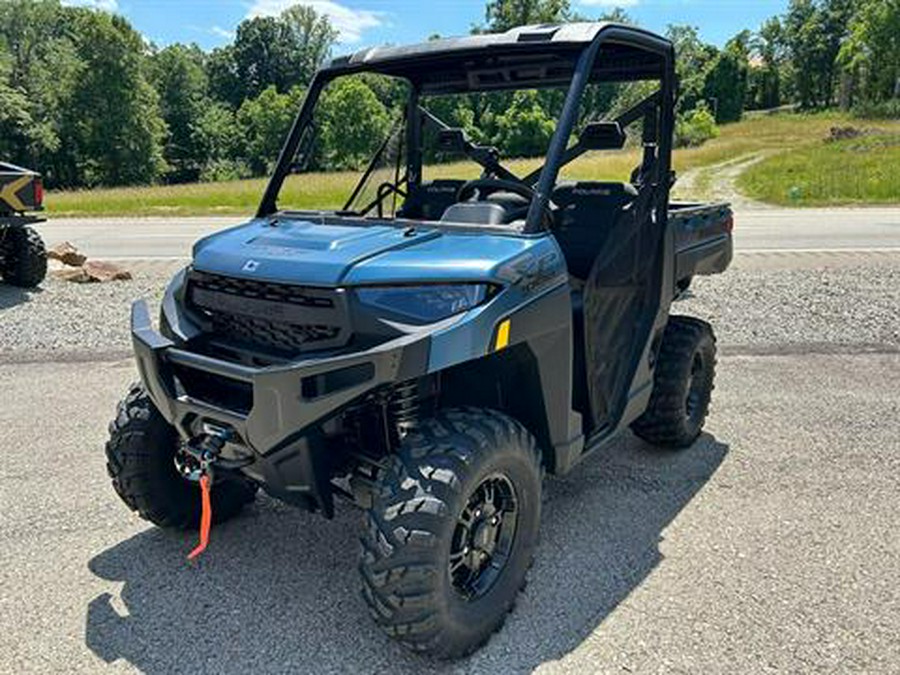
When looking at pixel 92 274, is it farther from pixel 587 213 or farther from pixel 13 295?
pixel 587 213

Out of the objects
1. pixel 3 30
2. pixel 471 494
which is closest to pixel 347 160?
pixel 471 494

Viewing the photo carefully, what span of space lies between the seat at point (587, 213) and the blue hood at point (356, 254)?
3.23 feet

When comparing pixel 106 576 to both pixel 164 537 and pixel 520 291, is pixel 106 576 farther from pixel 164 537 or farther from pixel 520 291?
pixel 520 291

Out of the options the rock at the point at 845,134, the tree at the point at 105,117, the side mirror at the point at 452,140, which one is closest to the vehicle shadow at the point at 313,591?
the side mirror at the point at 452,140

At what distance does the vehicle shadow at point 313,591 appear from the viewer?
8.78ft

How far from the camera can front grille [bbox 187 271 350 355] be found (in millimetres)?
2537

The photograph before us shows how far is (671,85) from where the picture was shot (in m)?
3.79

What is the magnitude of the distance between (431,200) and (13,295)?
23.6 feet

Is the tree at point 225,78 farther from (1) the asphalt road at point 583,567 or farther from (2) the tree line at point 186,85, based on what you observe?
(1) the asphalt road at point 583,567

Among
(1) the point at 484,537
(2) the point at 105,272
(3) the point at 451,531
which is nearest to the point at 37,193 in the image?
(2) the point at 105,272

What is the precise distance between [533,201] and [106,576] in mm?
2280

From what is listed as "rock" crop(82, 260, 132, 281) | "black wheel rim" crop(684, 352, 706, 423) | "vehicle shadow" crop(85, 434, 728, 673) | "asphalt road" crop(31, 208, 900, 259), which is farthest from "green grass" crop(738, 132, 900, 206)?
"vehicle shadow" crop(85, 434, 728, 673)

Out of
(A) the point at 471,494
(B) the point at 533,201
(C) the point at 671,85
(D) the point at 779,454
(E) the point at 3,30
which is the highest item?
(E) the point at 3,30

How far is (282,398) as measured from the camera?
240cm
